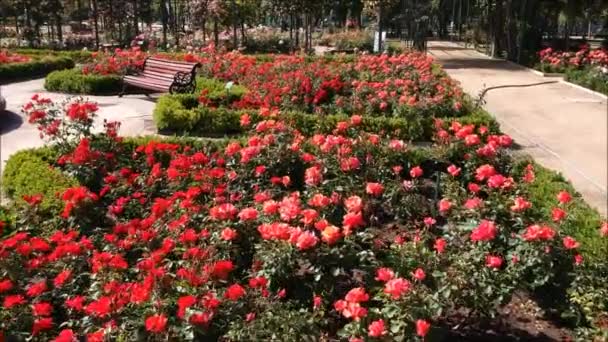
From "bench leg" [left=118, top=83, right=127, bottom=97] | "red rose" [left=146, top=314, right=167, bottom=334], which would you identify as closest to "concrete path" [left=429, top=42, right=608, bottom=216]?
"red rose" [left=146, top=314, right=167, bottom=334]

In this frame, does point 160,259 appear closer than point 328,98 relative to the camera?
Yes

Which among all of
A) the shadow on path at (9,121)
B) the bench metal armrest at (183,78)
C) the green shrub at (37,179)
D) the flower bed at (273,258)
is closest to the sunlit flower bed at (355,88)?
the bench metal armrest at (183,78)

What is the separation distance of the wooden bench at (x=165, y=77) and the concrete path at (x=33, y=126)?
0.35m

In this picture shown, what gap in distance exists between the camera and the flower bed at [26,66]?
16609 mm

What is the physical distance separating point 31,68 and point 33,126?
28.7 ft

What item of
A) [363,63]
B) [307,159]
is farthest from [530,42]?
[307,159]

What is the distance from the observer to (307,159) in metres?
5.48

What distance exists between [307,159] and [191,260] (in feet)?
6.68

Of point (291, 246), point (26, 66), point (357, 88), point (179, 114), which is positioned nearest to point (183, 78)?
point (179, 114)

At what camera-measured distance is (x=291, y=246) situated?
356 cm

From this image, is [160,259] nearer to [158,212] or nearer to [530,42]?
[158,212]

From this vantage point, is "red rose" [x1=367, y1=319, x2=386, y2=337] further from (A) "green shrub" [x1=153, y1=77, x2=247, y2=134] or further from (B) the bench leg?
(B) the bench leg

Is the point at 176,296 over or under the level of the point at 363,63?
under

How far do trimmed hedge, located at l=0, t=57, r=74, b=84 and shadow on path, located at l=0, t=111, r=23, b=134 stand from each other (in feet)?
20.3
